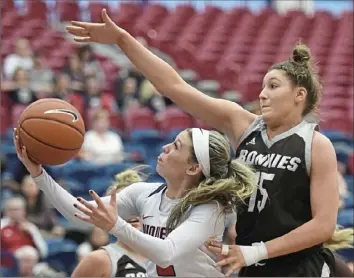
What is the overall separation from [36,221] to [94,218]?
4014 millimetres

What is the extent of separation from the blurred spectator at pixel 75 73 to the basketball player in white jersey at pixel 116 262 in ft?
17.8

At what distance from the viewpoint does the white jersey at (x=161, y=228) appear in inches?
124

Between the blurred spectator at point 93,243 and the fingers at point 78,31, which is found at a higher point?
the fingers at point 78,31

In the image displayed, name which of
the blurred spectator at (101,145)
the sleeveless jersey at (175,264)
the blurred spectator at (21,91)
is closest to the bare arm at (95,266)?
the sleeveless jersey at (175,264)

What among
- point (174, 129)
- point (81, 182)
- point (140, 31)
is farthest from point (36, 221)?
point (140, 31)

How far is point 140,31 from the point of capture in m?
12.8

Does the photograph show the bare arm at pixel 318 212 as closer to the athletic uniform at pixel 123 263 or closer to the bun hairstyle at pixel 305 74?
the bun hairstyle at pixel 305 74

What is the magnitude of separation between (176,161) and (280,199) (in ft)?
1.40

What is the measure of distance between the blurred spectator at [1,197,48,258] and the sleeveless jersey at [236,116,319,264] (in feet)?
10.0

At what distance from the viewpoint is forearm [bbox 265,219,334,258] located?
3.41m

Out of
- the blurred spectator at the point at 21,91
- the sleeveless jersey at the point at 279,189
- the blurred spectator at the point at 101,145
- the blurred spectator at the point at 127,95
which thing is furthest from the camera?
the blurred spectator at the point at 127,95

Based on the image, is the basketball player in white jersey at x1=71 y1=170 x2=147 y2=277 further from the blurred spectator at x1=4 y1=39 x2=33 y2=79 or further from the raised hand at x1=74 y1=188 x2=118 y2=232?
the blurred spectator at x1=4 y1=39 x2=33 y2=79

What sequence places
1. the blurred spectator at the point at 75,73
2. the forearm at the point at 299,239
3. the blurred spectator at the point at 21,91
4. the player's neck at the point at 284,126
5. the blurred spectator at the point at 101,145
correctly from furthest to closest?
the blurred spectator at the point at 75,73 < the blurred spectator at the point at 21,91 < the blurred spectator at the point at 101,145 < the player's neck at the point at 284,126 < the forearm at the point at 299,239

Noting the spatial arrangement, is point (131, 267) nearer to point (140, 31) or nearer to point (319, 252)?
point (319, 252)
